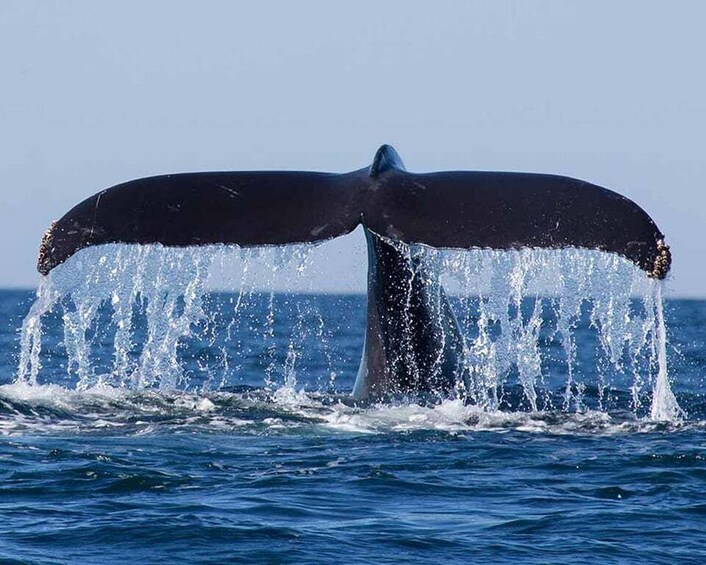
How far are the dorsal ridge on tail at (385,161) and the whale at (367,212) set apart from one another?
10 millimetres

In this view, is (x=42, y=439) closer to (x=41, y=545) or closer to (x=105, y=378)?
(x=41, y=545)

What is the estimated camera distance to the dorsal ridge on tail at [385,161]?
9375mm

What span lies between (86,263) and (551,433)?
3243mm

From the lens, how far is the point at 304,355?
2273 cm

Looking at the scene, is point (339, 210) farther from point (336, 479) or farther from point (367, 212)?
point (336, 479)

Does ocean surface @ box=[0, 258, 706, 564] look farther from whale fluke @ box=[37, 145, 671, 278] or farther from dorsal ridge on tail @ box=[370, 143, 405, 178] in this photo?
dorsal ridge on tail @ box=[370, 143, 405, 178]

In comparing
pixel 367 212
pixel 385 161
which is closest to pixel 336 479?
pixel 367 212

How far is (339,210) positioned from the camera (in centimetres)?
906

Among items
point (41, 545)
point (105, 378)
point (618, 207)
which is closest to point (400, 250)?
point (618, 207)

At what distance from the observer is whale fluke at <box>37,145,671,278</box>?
340 inches

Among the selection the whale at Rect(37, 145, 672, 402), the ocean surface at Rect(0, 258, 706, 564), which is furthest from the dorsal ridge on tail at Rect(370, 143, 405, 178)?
the ocean surface at Rect(0, 258, 706, 564)

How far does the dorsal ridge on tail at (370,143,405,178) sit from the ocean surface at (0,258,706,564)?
65.6 inches

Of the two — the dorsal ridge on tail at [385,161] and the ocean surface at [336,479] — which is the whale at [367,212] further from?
the ocean surface at [336,479]

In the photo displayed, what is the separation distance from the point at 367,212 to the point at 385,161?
644 millimetres
